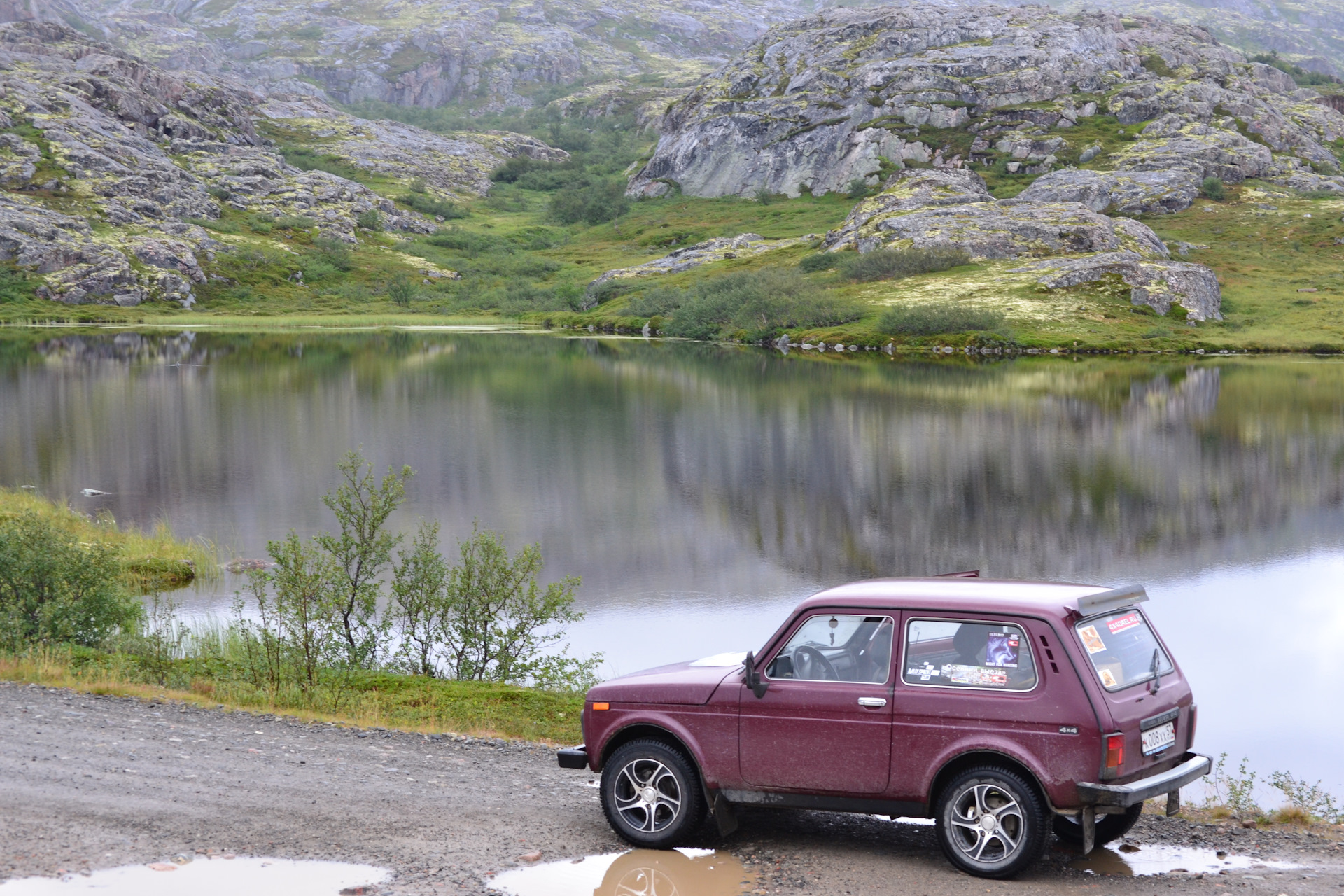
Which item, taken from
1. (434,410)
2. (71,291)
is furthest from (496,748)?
(71,291)

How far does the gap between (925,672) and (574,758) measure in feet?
13.7

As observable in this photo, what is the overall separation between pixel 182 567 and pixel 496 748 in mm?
20292

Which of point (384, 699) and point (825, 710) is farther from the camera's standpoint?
point (384, 699)

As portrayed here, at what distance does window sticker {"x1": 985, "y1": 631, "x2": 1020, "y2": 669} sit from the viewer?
10.7 m

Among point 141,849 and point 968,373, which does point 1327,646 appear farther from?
point 968,373

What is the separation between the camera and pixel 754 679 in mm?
11617

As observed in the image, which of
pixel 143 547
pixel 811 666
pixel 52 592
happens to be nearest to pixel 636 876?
pixel 811 666

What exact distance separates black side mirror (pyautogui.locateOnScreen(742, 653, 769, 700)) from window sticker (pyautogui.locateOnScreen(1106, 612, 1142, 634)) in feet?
11.3

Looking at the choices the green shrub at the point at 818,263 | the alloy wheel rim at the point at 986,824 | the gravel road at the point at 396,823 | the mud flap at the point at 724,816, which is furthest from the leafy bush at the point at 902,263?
the alloy wheel rim at the point at 986,824

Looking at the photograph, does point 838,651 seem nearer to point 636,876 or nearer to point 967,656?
point 967,656

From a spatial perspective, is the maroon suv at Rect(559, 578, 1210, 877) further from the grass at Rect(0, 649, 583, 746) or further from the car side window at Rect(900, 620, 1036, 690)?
the grass at Rect(0, 649, 583, 746)

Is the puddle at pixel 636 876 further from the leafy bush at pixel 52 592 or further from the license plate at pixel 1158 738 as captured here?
the leafy bush at pixel 52 592

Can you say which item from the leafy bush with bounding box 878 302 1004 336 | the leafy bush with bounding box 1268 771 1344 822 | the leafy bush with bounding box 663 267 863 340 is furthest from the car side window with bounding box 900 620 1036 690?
the leafy bush with bounding box 663 267 863 340

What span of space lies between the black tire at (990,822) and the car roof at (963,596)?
154cm
